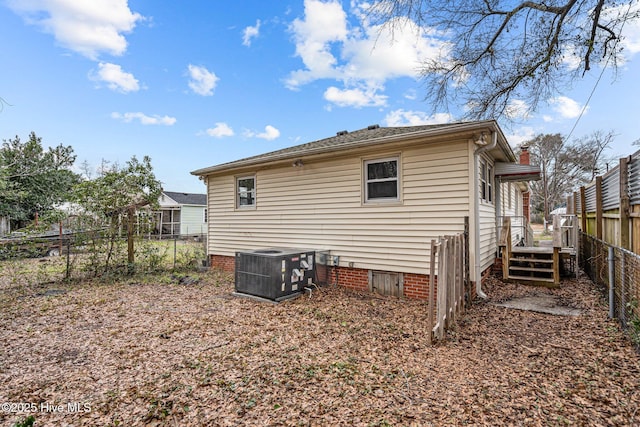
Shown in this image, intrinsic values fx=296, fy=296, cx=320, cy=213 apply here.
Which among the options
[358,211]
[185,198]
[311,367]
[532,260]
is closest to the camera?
[311,367]

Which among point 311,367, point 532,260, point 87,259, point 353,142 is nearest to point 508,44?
point 353,142

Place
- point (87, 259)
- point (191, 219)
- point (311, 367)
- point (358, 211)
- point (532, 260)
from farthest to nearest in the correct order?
point (191, 219) → point (87, 259) → point (532, 260) → point (358, 211) → point (311, 367)

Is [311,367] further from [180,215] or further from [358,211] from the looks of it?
[180,215]

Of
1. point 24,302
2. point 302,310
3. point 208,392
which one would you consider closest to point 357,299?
point 302,310

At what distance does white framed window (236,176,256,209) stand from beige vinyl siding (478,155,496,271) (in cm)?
600

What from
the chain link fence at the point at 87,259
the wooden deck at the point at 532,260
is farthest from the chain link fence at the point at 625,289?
the chain link fence at the point at 87,259

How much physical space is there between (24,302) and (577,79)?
1289 cm

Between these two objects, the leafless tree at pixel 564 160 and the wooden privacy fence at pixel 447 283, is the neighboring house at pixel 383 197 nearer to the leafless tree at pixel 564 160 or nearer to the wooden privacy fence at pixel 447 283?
the wooden privacy fence at pixel 447 283

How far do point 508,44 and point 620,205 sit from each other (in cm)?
440

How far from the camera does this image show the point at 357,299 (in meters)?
6.23

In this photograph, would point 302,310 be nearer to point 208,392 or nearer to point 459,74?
point 208,392

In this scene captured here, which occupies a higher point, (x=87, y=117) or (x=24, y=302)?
(x=87, y=117)

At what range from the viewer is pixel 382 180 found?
6559mm

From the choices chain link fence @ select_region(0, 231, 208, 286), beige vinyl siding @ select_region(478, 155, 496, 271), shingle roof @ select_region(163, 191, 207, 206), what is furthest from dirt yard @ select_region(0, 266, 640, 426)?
shingle roof @ select_region(163, 191, 207, 206)
